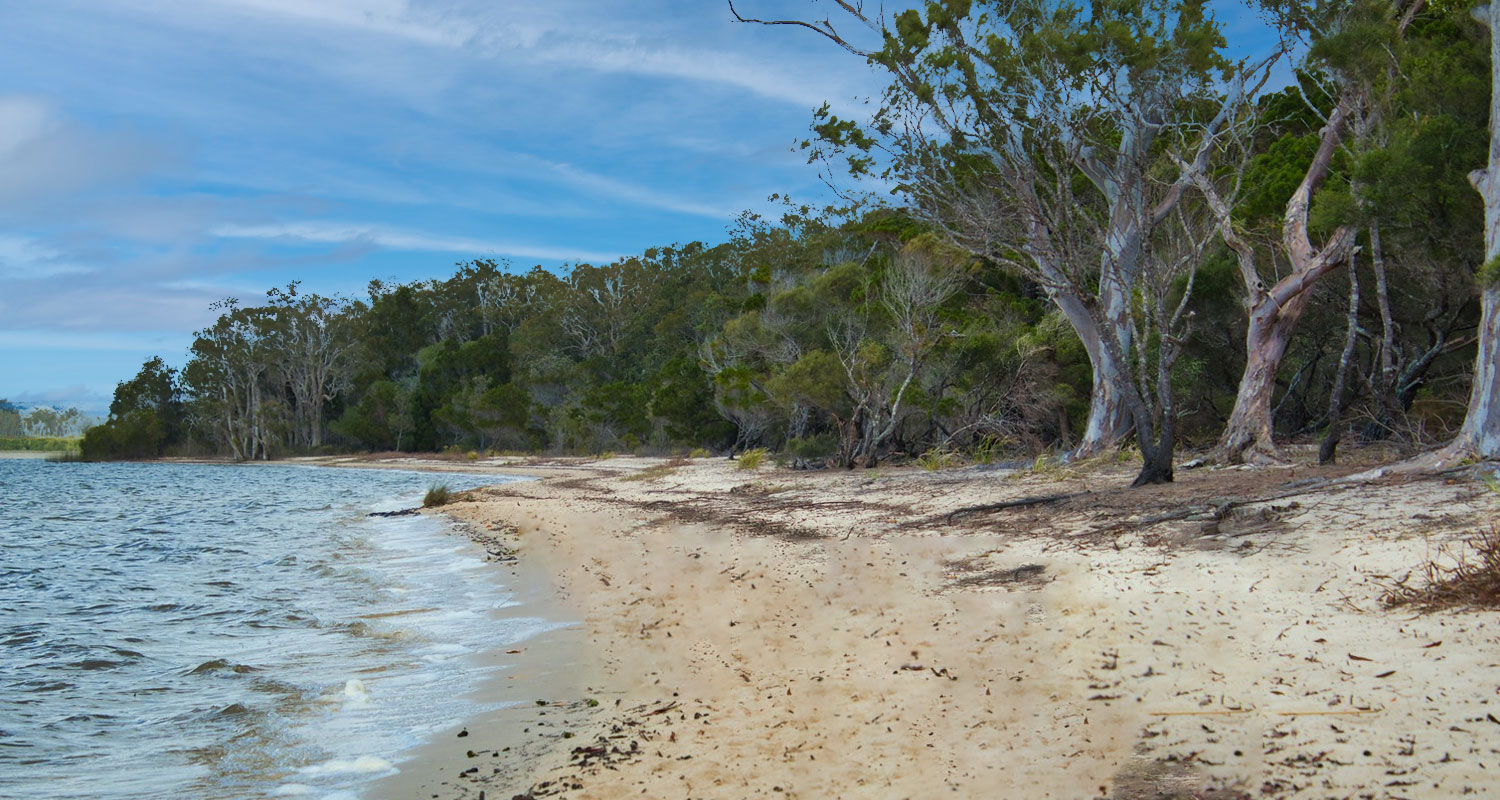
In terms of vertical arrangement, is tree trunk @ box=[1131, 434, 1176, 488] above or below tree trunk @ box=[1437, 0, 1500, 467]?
below

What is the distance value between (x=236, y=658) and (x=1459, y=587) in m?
7.11

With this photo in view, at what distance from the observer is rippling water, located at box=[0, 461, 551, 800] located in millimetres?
4297

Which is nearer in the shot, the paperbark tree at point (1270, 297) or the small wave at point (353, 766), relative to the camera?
the small wave at point (353, 766)

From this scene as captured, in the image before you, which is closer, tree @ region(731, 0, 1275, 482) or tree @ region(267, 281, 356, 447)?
tree @ region(731, 0, 1275, 482)

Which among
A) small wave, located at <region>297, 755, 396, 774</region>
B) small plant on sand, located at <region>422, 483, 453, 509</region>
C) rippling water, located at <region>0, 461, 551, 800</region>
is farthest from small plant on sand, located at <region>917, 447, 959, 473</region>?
small wave, located at <region>297, 755, 396, 774</region>

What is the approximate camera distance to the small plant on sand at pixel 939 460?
17328 mm

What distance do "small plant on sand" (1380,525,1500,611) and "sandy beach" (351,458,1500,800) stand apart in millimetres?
105

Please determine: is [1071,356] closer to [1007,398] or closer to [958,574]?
[1007,398]

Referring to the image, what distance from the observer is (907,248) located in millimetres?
22203

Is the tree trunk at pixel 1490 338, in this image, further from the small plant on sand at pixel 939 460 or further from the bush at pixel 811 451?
the bush at pixel 811 451

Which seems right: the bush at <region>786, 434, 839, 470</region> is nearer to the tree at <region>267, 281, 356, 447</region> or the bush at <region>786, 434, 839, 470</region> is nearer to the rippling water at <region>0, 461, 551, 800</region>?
the rippling water at <region>0, 461, 551, 800</region>

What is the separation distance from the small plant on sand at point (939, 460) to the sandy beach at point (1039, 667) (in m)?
8.25

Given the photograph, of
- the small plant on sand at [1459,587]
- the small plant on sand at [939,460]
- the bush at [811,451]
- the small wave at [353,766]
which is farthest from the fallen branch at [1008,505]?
the bush at [811,451]

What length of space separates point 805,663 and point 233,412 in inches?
2450
